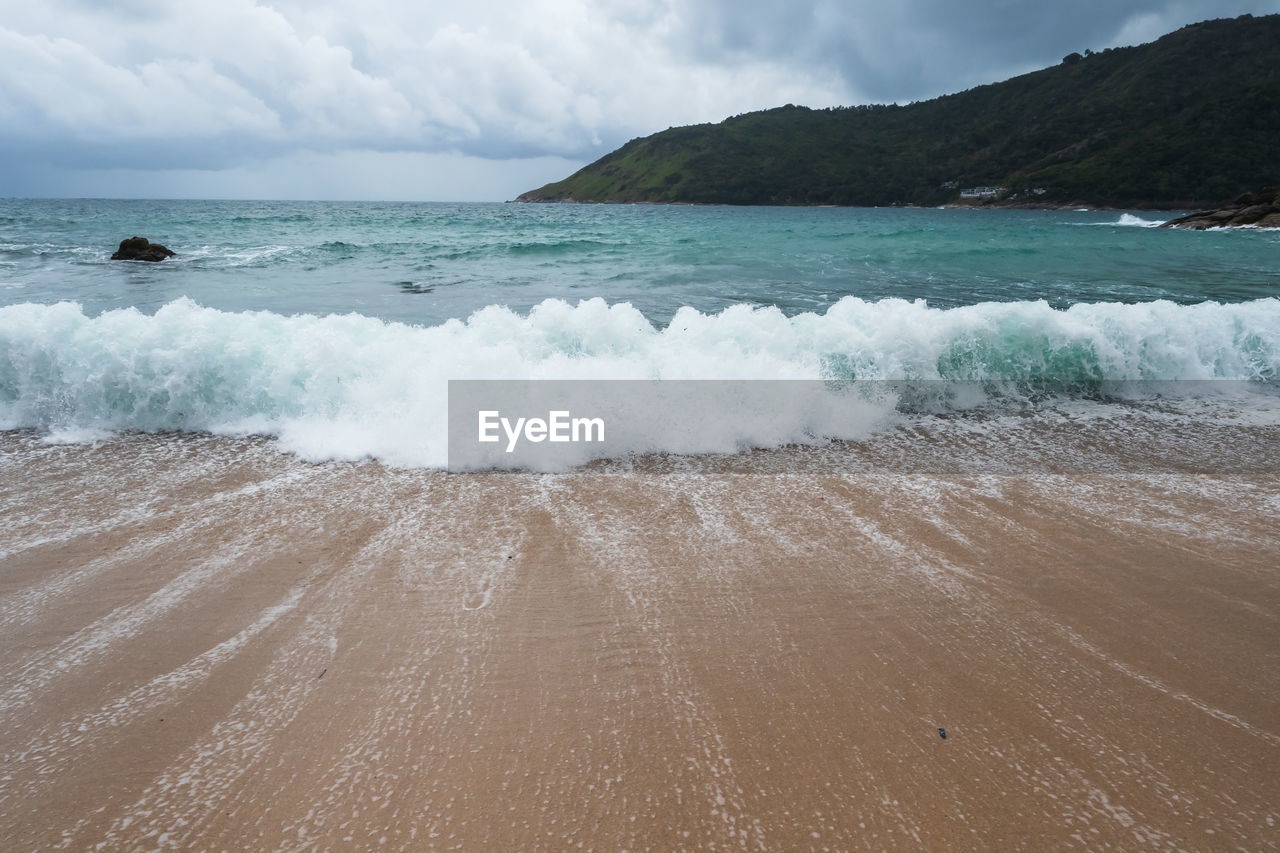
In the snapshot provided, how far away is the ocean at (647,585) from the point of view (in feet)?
5.89

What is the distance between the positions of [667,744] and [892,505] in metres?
2.32

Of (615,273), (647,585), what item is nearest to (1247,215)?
(615,273)

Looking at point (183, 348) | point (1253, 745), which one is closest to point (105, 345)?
point (183, 348)

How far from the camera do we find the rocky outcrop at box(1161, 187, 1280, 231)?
127ft

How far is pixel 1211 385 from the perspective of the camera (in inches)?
253

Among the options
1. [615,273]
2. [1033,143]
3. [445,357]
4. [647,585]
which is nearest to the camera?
[647,585]

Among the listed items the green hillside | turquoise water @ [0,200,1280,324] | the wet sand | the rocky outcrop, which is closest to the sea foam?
the wet sand

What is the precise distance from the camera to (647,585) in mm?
2885

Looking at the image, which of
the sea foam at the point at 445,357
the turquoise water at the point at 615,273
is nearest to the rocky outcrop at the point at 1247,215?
the turquoise water at the point at 615,273

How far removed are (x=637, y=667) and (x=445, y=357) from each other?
380cm
